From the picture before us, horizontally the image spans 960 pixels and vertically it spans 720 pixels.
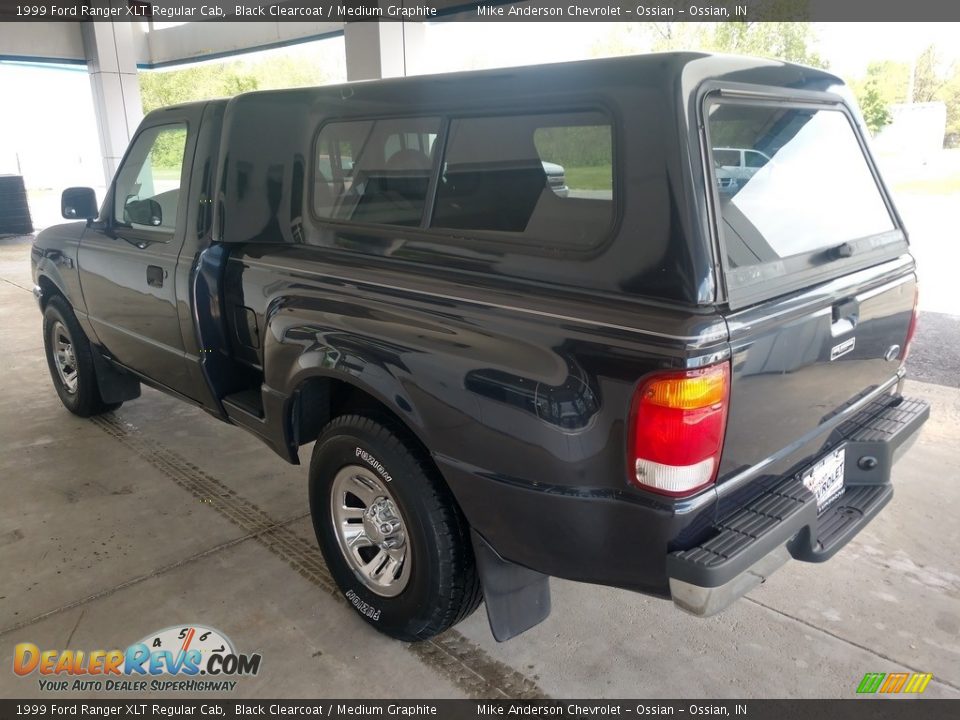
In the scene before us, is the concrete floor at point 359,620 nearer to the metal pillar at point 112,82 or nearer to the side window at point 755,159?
the side window at point 755,159

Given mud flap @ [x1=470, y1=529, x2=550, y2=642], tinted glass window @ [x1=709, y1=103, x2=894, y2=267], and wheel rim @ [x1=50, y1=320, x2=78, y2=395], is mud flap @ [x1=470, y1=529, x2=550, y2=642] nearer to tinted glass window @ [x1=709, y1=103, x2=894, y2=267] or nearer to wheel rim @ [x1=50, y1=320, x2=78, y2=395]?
tinted glass window @ [x1=709, y1=103, x2=894, y2=267]

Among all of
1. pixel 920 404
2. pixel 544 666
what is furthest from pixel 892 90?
pixel 544 666

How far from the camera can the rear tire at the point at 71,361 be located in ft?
15.1

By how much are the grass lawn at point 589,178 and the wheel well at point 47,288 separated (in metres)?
3.85

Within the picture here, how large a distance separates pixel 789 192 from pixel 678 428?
A: 1030 mm

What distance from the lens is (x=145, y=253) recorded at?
11.9ft

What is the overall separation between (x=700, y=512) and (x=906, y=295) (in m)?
1.37

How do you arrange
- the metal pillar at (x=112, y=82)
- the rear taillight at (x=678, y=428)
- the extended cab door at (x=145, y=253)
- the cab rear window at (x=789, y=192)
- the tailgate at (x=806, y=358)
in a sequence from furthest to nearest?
1. the metal pillar at (x=112, y=82)
2. the extended cab door at (x=145, y=253)
3. the cab rear window at (x=789, y=192)
4. the tailgate at (x=806, y=358)
5. the rear taillight at (x=678, y=428)

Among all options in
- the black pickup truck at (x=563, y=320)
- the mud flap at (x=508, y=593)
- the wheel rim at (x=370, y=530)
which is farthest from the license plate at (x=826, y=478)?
the wheel rim at (x=370, y=530)

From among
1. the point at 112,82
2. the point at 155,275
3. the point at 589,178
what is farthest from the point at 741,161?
the point at 112,82

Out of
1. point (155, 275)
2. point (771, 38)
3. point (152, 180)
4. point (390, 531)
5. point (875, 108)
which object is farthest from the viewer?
point (875, 108)

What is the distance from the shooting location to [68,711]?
7.90 ft

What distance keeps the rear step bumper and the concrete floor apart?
54cm

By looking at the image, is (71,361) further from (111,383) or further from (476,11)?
(476,11)
